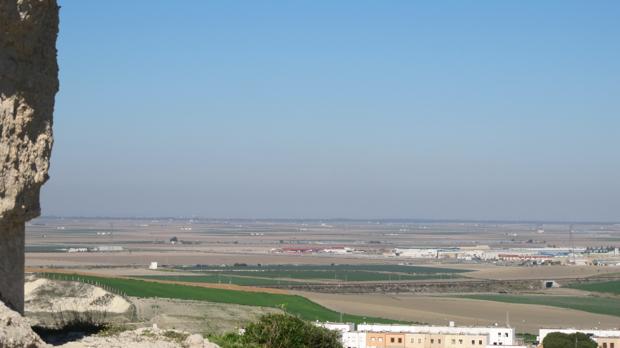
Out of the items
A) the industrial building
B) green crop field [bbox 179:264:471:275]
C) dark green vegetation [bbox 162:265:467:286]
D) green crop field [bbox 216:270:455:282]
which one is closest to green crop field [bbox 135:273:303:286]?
dark green vegetation [bbox 162:265:467:286]

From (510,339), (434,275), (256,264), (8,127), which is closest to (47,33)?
(8,127)

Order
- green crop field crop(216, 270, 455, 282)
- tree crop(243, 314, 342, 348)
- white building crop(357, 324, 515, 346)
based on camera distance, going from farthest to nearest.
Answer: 1. green crop field crop(216, 270, 455, 282)
2. white building crop(357, 324, 515, 346)
3. tree crop(243, 314, 342, 348)

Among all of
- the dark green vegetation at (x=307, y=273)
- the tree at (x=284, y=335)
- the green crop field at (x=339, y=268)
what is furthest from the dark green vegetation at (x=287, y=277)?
the tree at (x=284, y=335)

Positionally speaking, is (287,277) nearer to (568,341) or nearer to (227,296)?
(227,296)

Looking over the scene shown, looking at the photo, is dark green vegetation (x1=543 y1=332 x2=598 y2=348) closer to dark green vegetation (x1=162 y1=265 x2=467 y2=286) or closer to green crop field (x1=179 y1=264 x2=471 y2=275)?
dark green vegetation (x1=162 y1=265 x2=467 y2=286)

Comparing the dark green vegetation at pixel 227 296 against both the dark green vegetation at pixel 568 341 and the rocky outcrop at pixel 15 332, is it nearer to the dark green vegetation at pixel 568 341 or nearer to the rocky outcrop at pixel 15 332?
the dark green vegetation at pixel 568 341

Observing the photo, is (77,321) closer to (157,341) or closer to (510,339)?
(157,341)

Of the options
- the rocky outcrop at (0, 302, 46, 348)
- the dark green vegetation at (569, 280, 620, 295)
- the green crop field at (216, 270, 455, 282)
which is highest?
the rocky outcrop at (0, 302, 46, 348)

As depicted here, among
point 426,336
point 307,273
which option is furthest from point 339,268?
point 426,336
